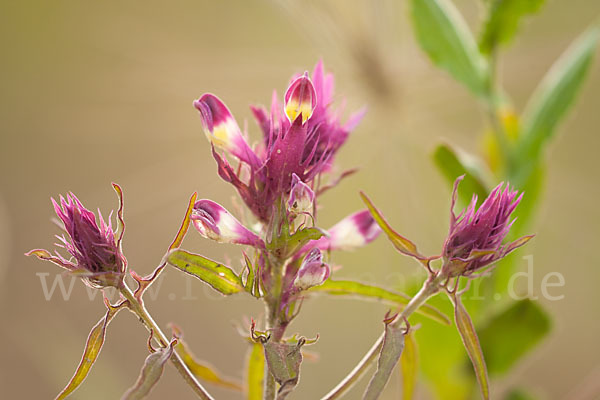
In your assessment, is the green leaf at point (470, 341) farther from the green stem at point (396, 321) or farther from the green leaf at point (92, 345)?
the green leaf at point (92, 345)

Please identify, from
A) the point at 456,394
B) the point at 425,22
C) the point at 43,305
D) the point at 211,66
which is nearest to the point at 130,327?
the point at 43,305

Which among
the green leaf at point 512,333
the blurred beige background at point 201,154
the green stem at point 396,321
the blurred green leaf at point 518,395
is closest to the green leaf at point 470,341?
the green stem at point 396,321

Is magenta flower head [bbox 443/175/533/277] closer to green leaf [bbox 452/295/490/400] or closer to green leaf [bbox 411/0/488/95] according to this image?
green leaf [bbox 452/295/490/400]

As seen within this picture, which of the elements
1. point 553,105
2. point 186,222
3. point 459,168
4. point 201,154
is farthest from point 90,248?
point 201,154

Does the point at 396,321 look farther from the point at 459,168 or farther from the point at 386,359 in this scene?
the point at 459,168

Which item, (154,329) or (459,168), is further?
(459,168)

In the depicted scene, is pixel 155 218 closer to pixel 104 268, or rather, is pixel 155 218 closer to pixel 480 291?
pixel 480 291
